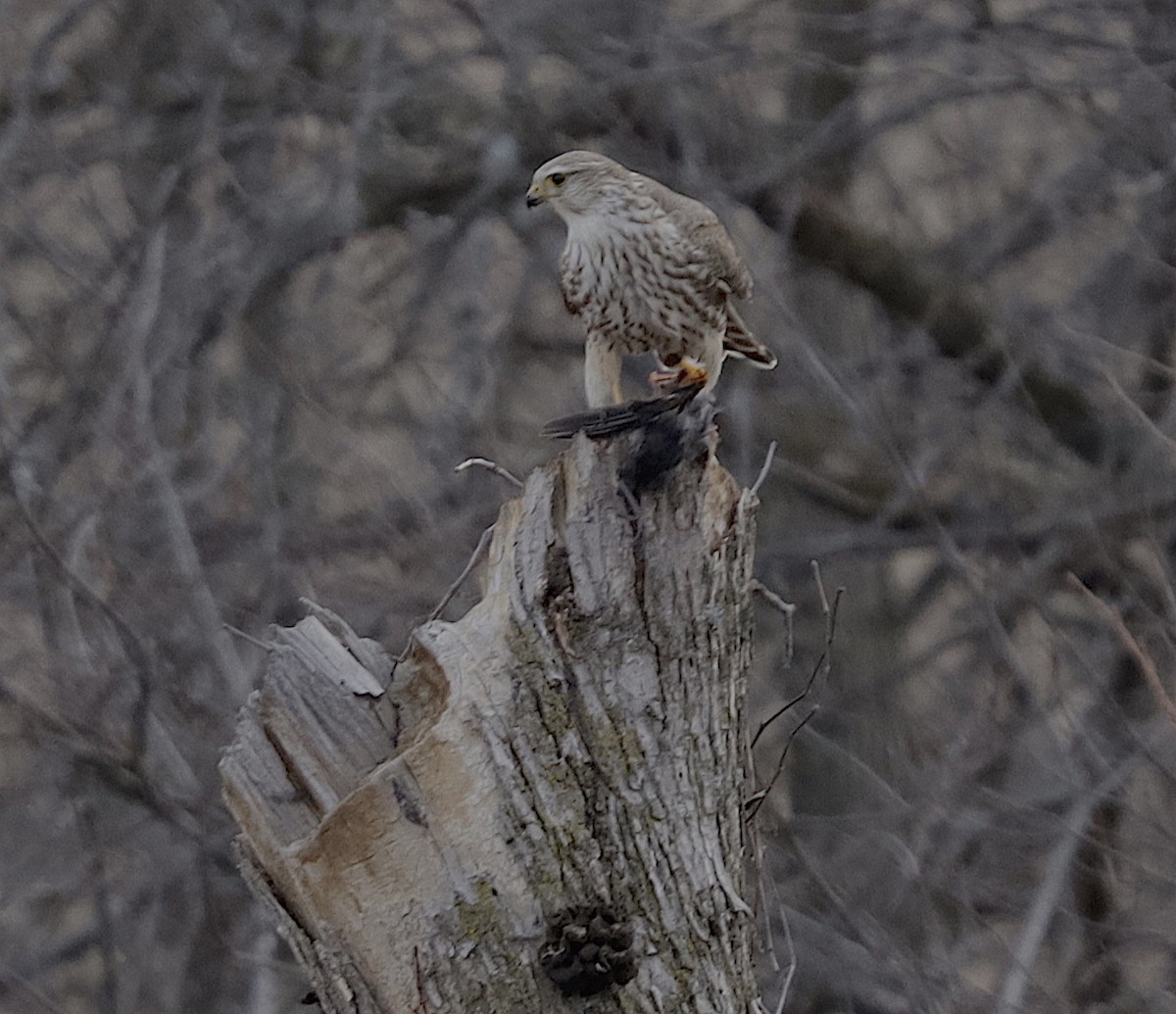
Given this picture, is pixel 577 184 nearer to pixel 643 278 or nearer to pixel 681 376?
pixel 643 278

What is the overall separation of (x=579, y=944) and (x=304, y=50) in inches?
246

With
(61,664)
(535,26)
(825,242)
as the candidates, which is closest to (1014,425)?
(825,242)

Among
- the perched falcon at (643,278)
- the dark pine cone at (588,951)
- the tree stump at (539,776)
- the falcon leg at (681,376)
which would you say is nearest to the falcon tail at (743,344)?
the perched falcon at (643,278)

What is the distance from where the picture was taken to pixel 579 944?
2.83 meters

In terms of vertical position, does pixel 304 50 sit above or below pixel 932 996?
above

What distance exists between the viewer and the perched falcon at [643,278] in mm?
4082

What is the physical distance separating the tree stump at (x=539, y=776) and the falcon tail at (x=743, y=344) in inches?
56.9

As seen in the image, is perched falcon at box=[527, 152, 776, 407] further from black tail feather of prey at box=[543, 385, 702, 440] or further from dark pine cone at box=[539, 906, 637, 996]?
dark pine cone at box=[539, 906, 637, 996]

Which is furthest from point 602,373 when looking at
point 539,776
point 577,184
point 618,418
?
point 539,776

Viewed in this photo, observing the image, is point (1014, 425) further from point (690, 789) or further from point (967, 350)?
point (690, 789)

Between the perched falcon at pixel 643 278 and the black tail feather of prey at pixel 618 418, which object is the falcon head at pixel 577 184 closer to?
the perched falcon at pixel 643 278

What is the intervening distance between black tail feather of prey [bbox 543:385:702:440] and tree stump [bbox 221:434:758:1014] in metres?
0.03

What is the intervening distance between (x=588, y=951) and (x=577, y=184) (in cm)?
205

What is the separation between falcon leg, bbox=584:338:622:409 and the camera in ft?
13.4
